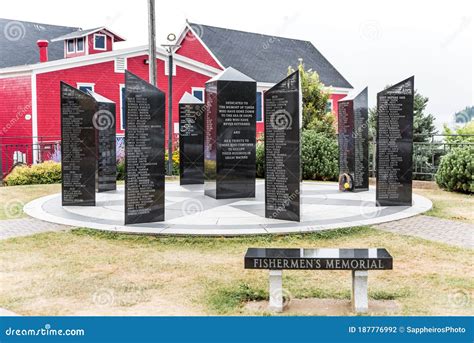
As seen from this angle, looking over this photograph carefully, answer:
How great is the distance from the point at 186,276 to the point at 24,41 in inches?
1052

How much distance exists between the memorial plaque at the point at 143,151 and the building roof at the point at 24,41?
2035cm

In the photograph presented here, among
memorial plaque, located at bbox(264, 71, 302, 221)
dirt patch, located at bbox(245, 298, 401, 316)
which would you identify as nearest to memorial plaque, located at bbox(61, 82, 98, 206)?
memorial plaque, located at bbox(264, 71, 302, 221)

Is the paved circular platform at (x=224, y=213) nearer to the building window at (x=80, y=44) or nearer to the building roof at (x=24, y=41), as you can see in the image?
the building window at (x=80, y=44)

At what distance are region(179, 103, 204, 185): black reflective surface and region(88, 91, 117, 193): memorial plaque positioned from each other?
6.02 feet

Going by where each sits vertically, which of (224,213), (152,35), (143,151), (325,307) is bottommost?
(325,307)

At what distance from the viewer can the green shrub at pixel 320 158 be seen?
17594 mm

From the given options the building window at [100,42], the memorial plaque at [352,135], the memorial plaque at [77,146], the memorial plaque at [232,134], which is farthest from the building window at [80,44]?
the memorial plaque at [352,135]

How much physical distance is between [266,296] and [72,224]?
478 centimetres

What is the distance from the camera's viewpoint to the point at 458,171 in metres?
14.4

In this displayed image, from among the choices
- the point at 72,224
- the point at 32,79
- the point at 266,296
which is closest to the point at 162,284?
the point at 266,296

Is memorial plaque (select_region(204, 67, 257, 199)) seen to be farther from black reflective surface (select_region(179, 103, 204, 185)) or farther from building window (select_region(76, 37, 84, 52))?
building window (select_region(76, 37, 84, 52))

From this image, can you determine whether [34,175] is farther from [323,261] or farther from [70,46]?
[323,261]

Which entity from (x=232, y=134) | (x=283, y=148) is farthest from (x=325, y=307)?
(x=232, y=134)

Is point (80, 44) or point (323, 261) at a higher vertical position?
point (80, 44)
